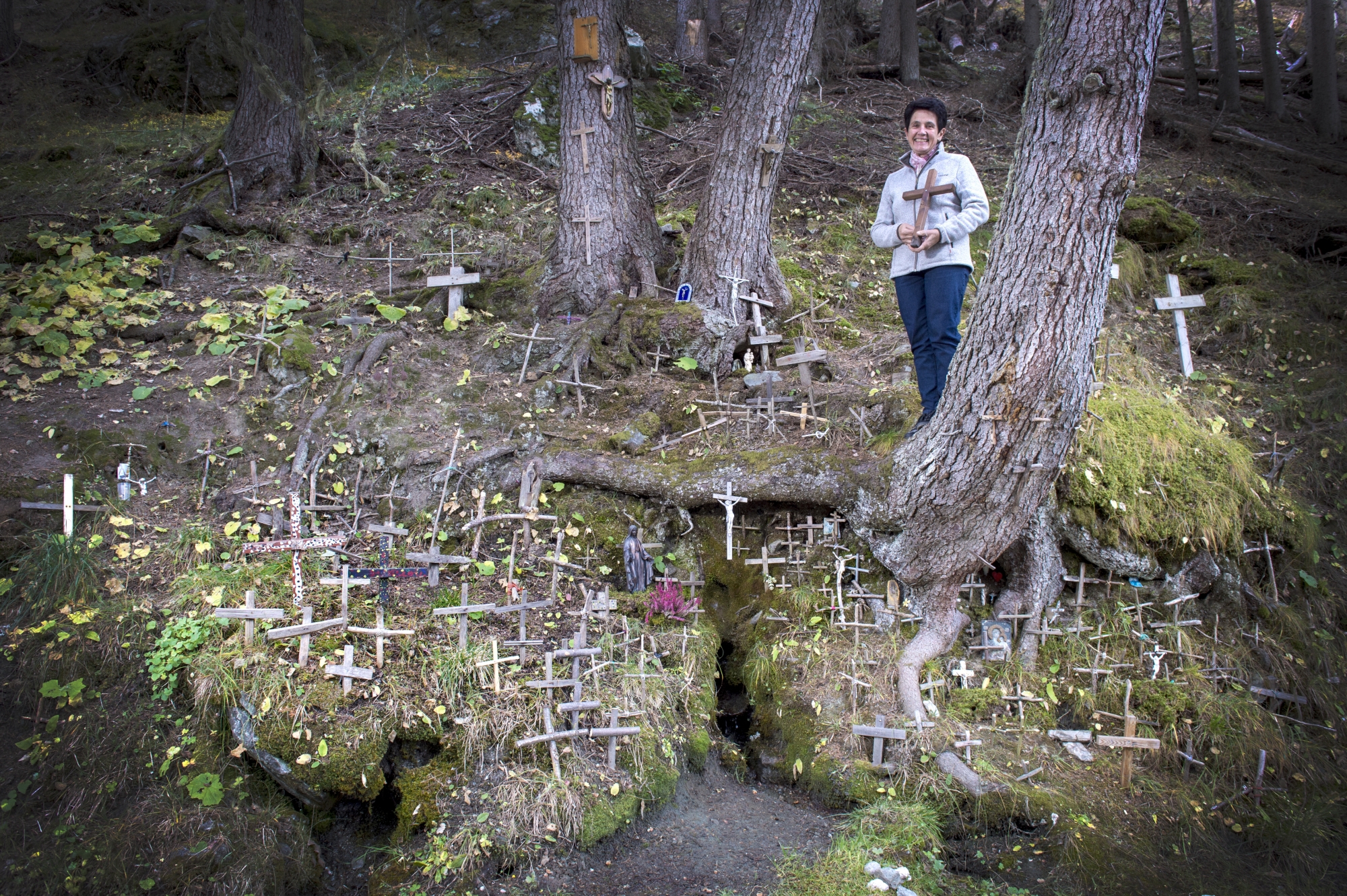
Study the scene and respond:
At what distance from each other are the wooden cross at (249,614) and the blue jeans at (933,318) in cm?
413

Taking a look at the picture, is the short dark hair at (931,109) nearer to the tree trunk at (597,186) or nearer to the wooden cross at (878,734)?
the tree trunk at (597,186)

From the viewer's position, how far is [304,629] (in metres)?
4.57

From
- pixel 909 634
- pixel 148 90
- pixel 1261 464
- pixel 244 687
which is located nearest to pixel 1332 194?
pixel 1261 464

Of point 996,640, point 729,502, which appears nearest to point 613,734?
point 729,502

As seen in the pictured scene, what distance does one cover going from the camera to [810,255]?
780 centimetres

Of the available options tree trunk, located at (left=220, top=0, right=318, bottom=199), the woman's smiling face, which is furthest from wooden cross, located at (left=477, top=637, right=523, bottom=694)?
tree trunk, located at (left=220, top=0, right=318, bottom=199)

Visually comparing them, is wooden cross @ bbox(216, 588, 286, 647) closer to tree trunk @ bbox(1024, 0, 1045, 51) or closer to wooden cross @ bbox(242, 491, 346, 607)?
wooden cross @ bbox(242, 491, 346, 607)

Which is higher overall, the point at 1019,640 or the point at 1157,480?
the point at 1157,480

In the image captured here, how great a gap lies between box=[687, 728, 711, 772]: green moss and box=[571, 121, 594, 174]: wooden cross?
469 centimetres

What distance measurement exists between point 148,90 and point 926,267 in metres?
11.5

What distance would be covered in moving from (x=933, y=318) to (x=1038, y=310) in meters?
0.82

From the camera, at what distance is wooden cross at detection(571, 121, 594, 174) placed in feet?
21.9

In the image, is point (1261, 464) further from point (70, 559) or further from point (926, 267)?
point (70, 559)

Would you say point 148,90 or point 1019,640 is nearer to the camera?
point 1019,640
